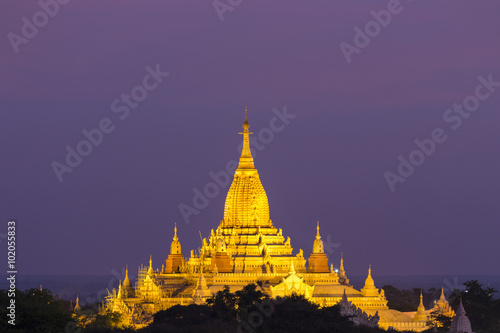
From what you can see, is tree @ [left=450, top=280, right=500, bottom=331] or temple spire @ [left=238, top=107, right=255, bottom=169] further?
temple spire @ [left=238, top=107, right=255, bottom=169]

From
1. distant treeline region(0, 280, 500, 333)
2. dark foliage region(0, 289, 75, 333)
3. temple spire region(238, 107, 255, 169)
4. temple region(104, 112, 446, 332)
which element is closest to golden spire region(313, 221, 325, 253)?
temple region(104, 112, 446, 332)

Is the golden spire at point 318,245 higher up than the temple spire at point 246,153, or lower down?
lower down

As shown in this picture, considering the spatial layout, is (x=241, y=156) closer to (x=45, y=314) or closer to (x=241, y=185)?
(x=241, y=185)

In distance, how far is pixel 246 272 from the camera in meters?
93.2

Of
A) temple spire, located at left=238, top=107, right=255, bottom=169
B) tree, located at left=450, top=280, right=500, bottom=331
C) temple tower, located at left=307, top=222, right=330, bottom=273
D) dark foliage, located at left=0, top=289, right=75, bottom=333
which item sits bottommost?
dark foliage, located at left=0, top=289, right=75, bottom=333

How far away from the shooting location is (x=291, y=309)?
64500 millimetres

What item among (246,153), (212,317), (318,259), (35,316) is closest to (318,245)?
(318,259)

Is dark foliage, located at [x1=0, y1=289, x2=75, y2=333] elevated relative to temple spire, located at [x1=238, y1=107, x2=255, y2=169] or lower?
lower

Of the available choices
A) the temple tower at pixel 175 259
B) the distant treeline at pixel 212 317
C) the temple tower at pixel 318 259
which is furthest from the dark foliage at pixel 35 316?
the temple tower at pixel 175 259

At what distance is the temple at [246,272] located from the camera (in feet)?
286

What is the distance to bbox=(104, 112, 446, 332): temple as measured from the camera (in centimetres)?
8719

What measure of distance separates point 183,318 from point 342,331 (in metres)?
9.95

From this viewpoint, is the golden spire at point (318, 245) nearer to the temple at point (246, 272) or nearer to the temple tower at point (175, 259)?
the temple at point (246, 272)

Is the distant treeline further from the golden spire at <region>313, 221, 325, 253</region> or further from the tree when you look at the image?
the golden spire at <region>313, 221, 325, 253</region>
